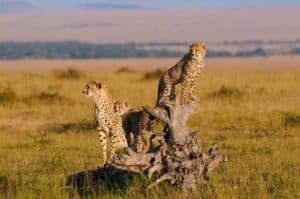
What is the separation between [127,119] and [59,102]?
7.15 metres

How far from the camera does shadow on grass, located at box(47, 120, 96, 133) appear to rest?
1199 centimetres

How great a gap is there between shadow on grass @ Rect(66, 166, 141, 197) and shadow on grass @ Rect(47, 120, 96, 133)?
4.78 metres

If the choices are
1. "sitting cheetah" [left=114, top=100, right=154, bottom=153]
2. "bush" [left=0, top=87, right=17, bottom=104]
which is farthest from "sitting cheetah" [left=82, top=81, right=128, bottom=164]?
"bush" [left=0, top=87, right=17, bottom=104]

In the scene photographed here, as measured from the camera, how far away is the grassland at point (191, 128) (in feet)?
22.7

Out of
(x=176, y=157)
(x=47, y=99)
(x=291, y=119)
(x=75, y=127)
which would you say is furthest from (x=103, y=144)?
(x=47, y=99)

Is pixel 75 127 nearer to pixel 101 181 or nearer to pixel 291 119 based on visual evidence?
pixel 291 119

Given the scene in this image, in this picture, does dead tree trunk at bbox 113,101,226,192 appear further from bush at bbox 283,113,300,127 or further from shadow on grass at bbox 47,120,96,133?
bush at bbox 283,113,300,127

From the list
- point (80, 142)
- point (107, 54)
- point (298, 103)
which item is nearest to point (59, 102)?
point (298, 103)

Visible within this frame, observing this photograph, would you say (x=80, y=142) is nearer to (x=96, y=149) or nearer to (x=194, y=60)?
(x=96, y=149)

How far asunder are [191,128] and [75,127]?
1631mm

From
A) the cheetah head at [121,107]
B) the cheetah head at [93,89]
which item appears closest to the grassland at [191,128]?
the cheetah head at [121,107]

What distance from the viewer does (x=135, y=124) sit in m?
9.11

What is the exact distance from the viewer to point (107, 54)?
348 ft

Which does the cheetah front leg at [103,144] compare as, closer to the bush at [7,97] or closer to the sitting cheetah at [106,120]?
the sitting cheetah at [106,120]
